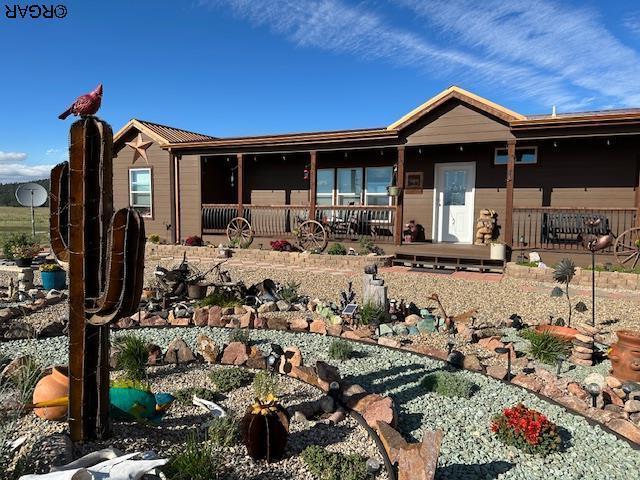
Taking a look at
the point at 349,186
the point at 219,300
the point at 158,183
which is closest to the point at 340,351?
the point at 219,300

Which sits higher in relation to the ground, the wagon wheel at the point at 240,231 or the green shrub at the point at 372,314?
the wagon wheel at the point at 240,231

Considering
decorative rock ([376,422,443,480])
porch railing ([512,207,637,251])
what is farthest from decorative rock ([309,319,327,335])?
porch railing ([512,207,637,251])

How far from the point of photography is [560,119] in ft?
29.6

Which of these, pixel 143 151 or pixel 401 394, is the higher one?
pixel 143 151

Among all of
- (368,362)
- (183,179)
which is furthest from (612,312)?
(183,179)

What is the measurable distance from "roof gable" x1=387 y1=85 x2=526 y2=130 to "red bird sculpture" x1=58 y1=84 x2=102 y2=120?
29.0 ft

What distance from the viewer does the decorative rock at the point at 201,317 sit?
5426 mm

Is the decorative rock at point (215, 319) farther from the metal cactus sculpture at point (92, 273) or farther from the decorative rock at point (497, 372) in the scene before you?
the decorative rock at point (497, 372)

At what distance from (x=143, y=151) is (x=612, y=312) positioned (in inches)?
534

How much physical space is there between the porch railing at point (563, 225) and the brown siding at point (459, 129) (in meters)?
1.77

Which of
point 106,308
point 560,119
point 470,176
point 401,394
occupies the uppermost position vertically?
point 560,119

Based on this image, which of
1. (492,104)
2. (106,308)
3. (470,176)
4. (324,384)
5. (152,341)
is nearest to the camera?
(106,308)

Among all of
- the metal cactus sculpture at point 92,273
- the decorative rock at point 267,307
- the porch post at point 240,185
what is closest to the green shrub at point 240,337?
the decorative rock at point 267,307

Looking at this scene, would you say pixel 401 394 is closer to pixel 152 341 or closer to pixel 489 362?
pixel 489 362
